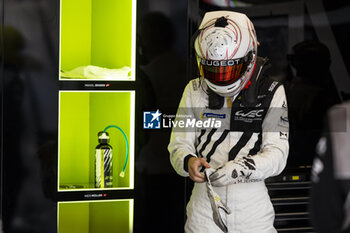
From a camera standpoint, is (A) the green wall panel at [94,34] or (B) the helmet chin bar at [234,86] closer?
(B) the helmet chin bar at [234,86]

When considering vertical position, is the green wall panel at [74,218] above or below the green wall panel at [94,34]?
below

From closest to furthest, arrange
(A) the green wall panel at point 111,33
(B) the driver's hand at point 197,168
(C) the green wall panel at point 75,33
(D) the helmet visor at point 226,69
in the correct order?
(B) the driver's hand at point 197,168
(D) the helmet visor at point 226,69
(A) the green wall panel at point 111,33
(C) the green wall panel at point 75,33

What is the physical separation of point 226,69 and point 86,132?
3.54ft

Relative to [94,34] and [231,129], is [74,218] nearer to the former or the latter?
[94,34]

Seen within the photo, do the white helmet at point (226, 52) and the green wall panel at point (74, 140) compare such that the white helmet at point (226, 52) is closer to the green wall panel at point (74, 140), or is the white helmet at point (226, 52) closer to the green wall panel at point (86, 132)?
the green wall panel at point (86, 132)

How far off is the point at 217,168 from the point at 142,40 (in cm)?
91

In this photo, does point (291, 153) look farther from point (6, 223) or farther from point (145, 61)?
point (6, 223)

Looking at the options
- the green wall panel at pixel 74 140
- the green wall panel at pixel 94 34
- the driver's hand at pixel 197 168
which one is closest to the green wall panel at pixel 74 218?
the green wall panel at pixel 74 140

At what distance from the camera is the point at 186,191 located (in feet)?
9.27

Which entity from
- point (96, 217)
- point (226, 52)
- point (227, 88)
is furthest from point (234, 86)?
point (96, 217)

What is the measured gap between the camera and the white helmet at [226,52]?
7.09 feet

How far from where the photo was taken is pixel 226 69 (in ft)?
7.19

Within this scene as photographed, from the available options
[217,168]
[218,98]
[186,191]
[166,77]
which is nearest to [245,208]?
[217,168]

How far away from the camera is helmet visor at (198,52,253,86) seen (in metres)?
2.19
